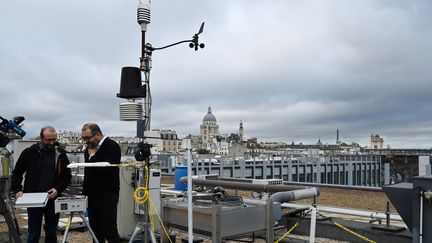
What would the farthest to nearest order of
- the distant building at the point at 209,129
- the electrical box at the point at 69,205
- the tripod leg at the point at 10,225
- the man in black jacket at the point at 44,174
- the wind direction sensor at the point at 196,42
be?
the distant building at the point at 209,129
the wind direction sensor at the point at 196,42
the man in black jacket at the point at 44,174
the tripod leg at the point at 10,225
the electrical box at the point at 69,205

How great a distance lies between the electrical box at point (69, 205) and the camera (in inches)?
186

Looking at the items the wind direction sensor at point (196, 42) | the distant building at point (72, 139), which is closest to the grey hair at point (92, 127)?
the wind direction sensor at point (196, 42)

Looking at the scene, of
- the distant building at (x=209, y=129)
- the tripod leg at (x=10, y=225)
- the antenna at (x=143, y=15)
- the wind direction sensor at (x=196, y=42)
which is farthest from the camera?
the distant building at (x=209, y=129)

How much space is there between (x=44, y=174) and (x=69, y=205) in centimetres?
85

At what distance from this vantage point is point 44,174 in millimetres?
5359

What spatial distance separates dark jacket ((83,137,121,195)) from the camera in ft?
16.7

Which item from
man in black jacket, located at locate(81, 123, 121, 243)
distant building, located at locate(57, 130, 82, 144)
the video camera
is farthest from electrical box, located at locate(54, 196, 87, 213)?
distant building, located at locate(57, 130, 82, 144)

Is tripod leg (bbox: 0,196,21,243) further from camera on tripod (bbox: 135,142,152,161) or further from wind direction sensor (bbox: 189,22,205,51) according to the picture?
wind direction sensor (bbox: 189,22,205,51)

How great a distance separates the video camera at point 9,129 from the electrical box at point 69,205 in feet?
4.15

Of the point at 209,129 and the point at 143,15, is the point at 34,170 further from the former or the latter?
the point at 209,129

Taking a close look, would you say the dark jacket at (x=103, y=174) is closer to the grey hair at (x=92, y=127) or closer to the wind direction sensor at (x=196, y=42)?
the grey hair at (x=92, y=127)

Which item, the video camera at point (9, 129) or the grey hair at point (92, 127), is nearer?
the grey hair at point (92, 127)

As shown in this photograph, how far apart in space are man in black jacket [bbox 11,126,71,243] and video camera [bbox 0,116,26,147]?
0.30m

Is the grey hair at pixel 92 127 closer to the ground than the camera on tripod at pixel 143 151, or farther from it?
farther from it
